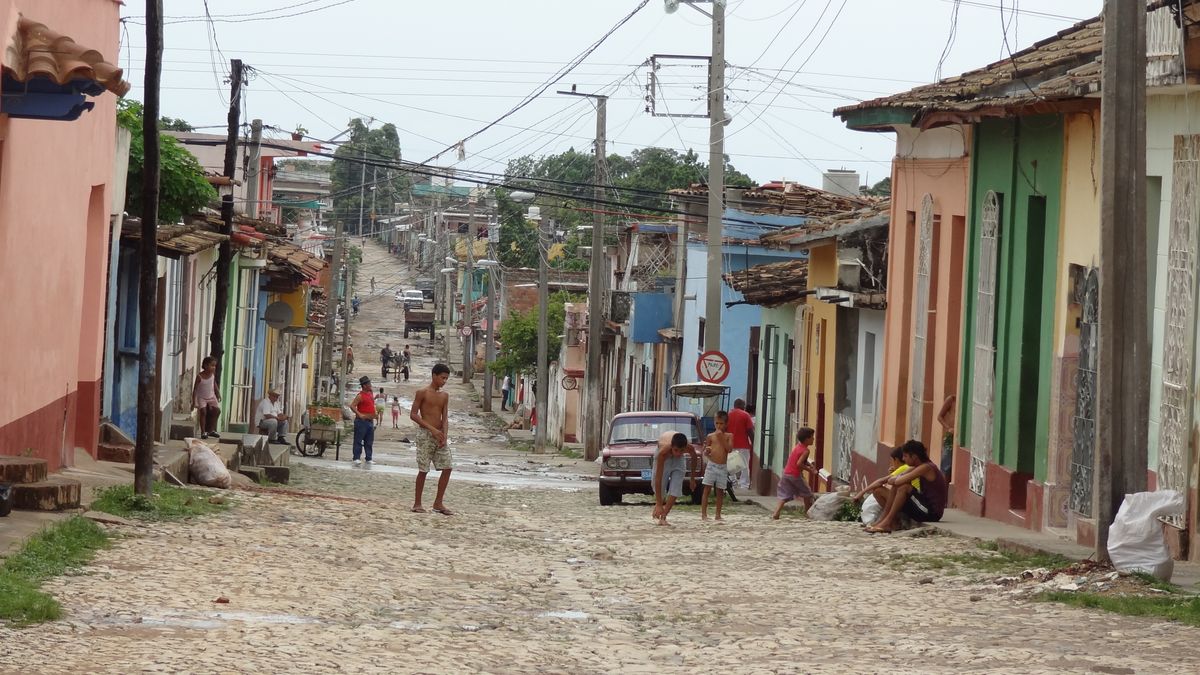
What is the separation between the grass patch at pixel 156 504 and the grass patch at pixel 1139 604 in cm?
684

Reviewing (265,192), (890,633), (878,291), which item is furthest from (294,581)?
(265,192)

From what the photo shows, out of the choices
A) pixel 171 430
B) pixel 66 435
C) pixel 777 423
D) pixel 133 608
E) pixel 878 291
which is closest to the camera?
pixel 133 608

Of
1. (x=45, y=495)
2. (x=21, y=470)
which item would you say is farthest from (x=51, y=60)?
(x=45, y=495)

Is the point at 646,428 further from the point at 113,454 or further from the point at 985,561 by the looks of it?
the point at 985,561

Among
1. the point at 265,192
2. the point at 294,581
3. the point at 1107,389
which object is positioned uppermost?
the point at 265,192

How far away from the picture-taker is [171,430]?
21844mm

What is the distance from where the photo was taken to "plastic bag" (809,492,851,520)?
64.7ft

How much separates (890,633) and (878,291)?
15.8 m

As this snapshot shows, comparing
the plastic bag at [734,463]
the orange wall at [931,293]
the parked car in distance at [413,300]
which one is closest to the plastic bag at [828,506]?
the orange wall at [931,293]

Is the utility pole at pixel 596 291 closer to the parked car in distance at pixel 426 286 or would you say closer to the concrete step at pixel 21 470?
the concrete step at pixel 21 470

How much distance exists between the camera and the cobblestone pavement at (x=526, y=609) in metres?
8.23

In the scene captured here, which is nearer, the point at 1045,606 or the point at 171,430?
the point at 1045,606

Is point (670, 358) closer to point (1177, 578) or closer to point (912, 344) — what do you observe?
point (912, 344)

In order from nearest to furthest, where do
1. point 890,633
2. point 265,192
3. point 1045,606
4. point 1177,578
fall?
point 890,633 < point 1045,606 < point 1177,578 < point 265,192
